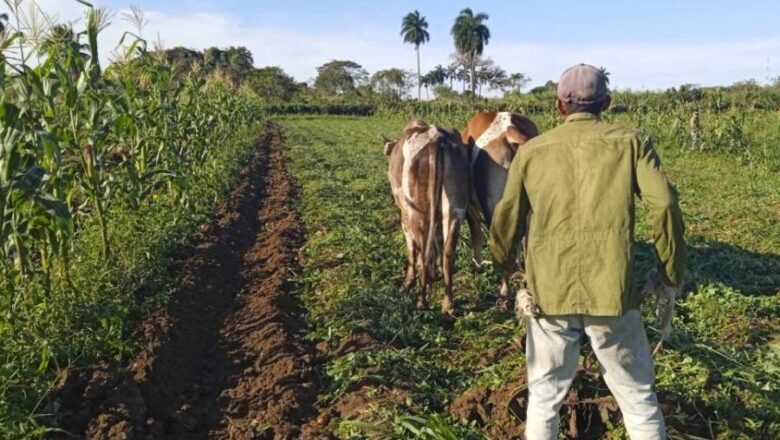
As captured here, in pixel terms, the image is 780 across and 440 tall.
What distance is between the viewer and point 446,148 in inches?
231

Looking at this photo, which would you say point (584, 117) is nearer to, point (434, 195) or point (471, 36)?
point (434, 195)

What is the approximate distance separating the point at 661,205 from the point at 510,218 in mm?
706

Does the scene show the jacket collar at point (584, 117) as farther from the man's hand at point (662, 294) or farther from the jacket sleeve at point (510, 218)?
the man's hand at point (662, 294)

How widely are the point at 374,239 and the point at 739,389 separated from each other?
499cm

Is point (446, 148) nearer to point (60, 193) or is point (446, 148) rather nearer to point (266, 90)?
point (60, 193)

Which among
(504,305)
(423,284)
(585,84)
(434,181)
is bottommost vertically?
(504,305)

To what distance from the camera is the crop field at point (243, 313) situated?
4.05 metres

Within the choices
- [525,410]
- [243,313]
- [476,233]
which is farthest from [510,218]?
[243,313]

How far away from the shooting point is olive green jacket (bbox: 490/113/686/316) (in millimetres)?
2910

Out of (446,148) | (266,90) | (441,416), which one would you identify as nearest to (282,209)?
(446,148)

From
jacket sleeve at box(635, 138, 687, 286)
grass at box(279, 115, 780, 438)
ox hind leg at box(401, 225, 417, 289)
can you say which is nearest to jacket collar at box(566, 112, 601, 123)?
jacket sleeve at box(635, 138, 687, 286)

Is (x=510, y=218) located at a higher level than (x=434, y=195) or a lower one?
higher

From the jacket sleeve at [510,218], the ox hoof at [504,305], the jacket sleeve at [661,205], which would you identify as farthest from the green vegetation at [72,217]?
the jacket sleeve at [661,205]

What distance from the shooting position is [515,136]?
609 centimetres
